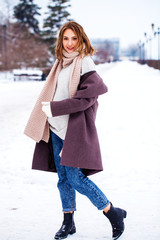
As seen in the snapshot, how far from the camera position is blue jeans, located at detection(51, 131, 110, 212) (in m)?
2.46

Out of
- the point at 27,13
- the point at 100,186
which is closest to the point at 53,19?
the point at 27,13

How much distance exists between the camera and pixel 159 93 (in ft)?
38.4

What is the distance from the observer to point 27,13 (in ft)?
169

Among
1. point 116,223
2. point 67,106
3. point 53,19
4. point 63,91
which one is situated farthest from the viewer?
point 53,19

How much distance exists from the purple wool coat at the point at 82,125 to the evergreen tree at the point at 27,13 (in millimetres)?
51140

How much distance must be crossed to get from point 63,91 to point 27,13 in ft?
170

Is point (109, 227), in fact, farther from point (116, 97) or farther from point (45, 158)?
point (116, 97)

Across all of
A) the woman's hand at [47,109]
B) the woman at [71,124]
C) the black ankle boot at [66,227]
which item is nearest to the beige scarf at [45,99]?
the woman at [71,124]

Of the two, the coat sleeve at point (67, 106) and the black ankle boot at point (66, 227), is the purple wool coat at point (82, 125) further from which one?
the black ankle boot at point (66, 227)

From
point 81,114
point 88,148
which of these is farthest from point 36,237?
point 81,114

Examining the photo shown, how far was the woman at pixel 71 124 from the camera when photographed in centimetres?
237

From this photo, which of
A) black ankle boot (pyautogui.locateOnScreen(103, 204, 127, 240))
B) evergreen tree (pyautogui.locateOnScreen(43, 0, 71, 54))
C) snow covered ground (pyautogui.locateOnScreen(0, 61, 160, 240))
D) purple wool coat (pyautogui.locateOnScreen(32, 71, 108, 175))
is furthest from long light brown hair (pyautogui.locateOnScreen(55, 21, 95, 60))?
evergreen tree (pyautogui.locateOnScreen(43, 0, 71, 54))

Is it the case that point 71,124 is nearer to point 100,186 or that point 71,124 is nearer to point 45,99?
point 45,99

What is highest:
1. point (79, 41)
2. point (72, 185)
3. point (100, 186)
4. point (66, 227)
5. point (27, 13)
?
point (27, 13)
